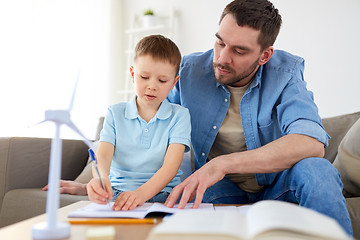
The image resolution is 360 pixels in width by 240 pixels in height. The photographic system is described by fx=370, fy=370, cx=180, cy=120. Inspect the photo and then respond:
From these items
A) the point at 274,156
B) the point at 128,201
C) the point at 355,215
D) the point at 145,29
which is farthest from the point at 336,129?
the point at 145,29

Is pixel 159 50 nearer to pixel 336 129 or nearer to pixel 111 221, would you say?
pixel 111 221

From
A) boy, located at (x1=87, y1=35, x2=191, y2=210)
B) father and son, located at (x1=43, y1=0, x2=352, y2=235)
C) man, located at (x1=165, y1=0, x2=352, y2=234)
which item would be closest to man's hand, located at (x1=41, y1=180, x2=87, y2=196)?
father and son, located at (x1=43, y1=0, x2=352, y2=235)

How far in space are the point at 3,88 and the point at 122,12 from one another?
1992 mm

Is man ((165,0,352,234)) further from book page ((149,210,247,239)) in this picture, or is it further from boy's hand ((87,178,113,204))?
book page ((149,210,247,239))

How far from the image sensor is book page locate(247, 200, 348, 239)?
1.83 ft

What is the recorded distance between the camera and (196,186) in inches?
42.1

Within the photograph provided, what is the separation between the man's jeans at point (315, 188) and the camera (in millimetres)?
1043

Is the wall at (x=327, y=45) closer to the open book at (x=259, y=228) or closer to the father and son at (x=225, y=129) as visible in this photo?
the father and son at (x=225, y=129)

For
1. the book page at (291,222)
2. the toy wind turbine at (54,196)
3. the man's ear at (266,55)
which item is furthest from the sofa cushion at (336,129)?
the toy wind turbine at (54,196)

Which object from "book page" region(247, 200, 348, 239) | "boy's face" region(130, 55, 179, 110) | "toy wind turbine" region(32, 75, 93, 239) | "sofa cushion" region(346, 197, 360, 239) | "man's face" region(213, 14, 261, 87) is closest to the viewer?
"book page" region(247, 200, 348, 239)

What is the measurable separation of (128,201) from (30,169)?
1111mm

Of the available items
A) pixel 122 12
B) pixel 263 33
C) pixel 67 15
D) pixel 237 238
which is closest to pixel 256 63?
pixel 263 33

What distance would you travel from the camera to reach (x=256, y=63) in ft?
5.18

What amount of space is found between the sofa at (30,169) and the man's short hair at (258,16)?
64 cm
